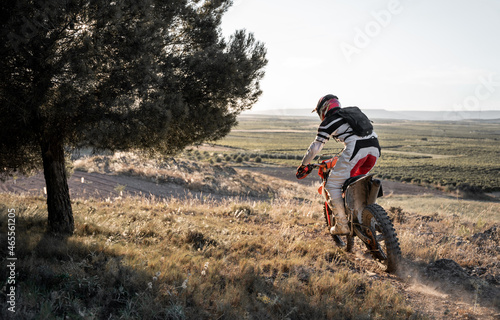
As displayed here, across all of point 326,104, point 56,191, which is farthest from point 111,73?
point 326,104

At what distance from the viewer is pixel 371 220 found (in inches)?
189

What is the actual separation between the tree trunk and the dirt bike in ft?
15.9

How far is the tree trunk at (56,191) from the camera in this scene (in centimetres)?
581

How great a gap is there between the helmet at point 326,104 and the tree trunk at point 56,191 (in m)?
4.48

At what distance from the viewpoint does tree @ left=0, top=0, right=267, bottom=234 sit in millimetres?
4191

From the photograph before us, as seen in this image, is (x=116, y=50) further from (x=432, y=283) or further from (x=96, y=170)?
(x=96, y=170)

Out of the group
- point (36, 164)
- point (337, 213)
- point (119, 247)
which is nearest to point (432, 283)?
point (337, 213)

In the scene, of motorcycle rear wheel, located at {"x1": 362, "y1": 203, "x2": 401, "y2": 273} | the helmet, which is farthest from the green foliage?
motorcycle rear wheel, located at {"x1": 362, "y1": 203, "x2": 401, "y2": 273}

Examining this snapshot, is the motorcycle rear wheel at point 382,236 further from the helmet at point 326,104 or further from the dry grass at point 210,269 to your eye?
the helmet at point 326,104

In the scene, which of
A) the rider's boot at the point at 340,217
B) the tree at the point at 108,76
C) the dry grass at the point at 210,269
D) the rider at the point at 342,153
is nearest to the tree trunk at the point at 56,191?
the tree at the point at 108,76

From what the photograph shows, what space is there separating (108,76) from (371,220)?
174 inches

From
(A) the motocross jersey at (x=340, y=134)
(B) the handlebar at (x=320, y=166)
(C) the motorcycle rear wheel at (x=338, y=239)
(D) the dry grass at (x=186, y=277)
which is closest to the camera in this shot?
(D) the dry grass at (x=186, y=277)

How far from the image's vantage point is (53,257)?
4363 millimetres

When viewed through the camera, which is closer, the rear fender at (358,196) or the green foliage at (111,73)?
the green foliage at (111,73)
